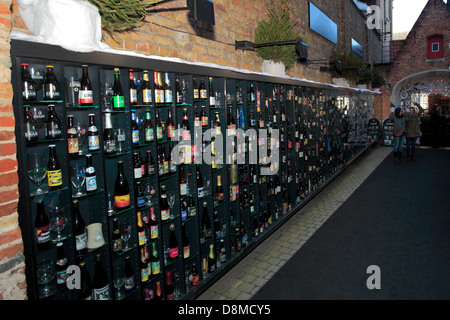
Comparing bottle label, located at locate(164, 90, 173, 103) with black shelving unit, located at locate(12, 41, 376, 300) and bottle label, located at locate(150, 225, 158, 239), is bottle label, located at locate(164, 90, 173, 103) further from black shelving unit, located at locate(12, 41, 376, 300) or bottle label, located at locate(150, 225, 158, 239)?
bottle label, located at locate(150, 225, 158, 239)

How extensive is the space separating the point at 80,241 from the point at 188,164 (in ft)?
4.84

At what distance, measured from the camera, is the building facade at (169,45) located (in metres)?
2.19

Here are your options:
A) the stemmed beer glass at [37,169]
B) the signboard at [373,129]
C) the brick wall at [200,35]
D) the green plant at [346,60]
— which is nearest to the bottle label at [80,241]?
the stemmed beer glass at [37,169]

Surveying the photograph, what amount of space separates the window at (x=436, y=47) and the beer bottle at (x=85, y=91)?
19.2 metres

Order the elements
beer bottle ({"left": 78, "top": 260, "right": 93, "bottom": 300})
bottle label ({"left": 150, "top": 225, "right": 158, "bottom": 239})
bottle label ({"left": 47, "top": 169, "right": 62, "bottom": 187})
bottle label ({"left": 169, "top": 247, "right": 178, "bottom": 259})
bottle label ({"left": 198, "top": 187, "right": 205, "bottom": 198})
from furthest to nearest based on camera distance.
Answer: bottle label ({"left": 198, "top": 187, "right": 205, "bottom": 198}) → bottle label ({"left": 169, "top": 247, "right": 178, "bottom": 259}) → bottle label ({"left": 150, "top": 225, "right": 158, "bottom": 239}) → beer bottle ({"left": 78, "top": 260, "right": 93, "bottom": 300}) → bottle label ({"left": 47, "top": 169, "right": 62, "bottom": 187})

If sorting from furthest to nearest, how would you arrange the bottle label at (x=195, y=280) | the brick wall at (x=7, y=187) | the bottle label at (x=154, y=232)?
the bottle label at (x=195, y=280)
the bottle label at (x=154, y=232)
the brick wall at (x=7, y=187)

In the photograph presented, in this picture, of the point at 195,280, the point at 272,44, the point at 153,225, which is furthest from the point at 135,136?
the point at 272,44

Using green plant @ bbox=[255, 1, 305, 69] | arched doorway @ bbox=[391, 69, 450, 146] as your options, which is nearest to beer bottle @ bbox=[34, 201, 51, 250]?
green plant @ bbox=[255, 1, 305, 69]

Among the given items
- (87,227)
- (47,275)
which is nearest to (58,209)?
(87,227)

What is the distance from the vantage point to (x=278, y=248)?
5184mm

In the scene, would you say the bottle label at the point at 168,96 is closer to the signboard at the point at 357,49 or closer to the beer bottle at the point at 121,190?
the beer bottle at the point at 121,190

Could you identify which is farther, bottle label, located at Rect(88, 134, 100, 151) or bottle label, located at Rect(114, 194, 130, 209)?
bottle label, located at Rect(114, 194, 130, 209)

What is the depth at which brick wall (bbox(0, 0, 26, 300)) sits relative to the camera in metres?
2.15

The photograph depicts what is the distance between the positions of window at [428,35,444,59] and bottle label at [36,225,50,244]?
19885mm
